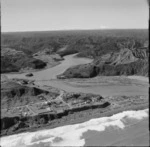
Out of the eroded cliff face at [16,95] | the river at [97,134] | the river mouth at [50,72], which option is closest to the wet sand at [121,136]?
the river at [97,134]

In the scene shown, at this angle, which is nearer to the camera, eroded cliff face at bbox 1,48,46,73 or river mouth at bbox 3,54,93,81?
river mouth at bbox 3,54,93,81

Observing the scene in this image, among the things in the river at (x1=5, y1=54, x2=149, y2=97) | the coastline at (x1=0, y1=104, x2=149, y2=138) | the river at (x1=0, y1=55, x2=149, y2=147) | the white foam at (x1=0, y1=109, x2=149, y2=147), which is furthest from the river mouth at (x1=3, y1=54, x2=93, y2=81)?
the river at (x1=0, y1=55, x2=149, y2=147)

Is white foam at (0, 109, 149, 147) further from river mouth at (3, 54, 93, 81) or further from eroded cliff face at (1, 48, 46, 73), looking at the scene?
eroded cliff face at (1, 48, 46, 73)

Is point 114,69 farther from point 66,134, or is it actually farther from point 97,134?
point 66,134

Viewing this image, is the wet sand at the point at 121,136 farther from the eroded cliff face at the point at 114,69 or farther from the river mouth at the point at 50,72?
the river mouth at the point at 50,72

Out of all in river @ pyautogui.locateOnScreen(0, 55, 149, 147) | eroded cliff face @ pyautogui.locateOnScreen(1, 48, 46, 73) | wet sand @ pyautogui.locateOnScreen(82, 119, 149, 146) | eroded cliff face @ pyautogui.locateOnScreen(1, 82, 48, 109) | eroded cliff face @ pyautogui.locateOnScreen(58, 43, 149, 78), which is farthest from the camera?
eroded cliff face @ pyautogui.locateOnScreen(1, 48, 46, 73)

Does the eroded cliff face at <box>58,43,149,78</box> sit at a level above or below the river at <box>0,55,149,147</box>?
above

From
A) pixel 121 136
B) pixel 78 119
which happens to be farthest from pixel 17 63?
pixel 121 136

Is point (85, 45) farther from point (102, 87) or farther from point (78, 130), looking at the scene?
Result: point (78, 130)
